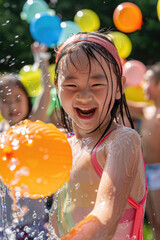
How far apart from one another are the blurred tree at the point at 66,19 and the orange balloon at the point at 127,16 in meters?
1.09

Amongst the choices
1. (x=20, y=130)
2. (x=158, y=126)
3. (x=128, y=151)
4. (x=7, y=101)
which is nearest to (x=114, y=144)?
(x=128, y=151)

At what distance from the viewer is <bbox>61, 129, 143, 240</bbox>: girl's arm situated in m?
1.20

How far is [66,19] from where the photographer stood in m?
7.27

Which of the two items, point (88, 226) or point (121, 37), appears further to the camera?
point (121, 37)

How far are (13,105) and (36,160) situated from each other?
4.97ft

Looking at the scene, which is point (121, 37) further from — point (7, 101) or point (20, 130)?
point (20, 130)

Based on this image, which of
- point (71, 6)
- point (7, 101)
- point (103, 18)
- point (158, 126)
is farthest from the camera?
point (71, 6)

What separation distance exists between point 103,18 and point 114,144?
5832 mm

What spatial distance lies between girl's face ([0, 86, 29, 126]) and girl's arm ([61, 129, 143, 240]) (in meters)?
1.57

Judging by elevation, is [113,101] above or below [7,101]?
above

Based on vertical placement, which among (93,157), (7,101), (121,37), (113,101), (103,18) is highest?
(113,101)

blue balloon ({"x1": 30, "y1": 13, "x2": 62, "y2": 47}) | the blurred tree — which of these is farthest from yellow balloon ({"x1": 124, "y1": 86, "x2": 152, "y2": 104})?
the blurred tree

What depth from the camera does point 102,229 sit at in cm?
122

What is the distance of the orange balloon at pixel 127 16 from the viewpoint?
165 inches
